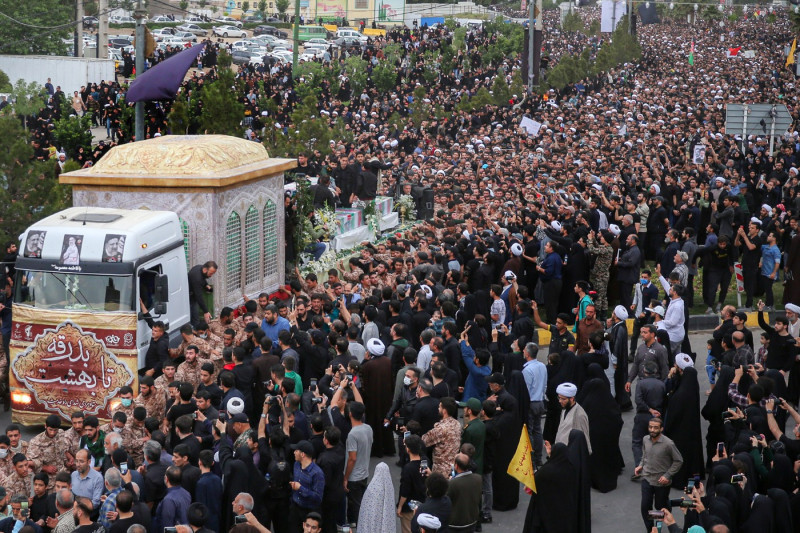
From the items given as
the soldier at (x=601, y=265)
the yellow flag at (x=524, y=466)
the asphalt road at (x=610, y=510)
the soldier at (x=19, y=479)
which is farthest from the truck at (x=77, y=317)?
the soldier at (x=601, y=265)

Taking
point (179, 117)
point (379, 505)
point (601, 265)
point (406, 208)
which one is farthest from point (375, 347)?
point (406, 208)

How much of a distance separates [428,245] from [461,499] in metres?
9.99

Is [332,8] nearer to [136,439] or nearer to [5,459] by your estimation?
[136,439]

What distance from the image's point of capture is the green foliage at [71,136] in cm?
2641

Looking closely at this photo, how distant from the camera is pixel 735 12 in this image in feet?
406

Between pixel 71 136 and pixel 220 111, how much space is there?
5.63m

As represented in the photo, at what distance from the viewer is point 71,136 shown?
26.5 metres

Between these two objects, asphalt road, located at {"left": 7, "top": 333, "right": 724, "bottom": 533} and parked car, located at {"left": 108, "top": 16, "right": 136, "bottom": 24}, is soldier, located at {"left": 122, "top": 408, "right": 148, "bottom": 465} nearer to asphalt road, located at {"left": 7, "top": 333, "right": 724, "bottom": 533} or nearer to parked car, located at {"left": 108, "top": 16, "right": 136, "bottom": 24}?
asphalt road, located at {"left": 7, "top": 333, "right": 724, "bottom": 533}

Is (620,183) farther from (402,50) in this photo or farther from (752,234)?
(402,50)

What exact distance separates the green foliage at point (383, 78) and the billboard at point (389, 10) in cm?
5079

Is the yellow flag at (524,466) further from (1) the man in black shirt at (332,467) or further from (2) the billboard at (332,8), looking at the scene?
(2) the billboard at (332,8)

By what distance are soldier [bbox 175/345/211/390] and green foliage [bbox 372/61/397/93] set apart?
35327 mm

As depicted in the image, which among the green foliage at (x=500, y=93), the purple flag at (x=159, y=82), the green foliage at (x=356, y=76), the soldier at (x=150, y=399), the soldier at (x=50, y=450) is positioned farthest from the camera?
the green foliage at (x=356, y=76)

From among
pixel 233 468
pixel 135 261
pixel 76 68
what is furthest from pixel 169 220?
pixel 76 68
